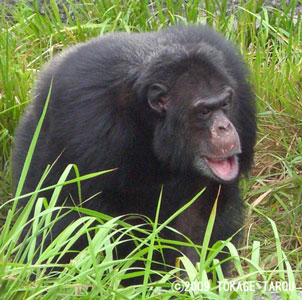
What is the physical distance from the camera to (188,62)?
447cm

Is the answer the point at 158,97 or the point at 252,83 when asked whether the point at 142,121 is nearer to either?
the point at 158,97

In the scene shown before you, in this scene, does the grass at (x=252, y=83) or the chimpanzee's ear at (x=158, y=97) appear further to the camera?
the chimpanzee's ear at (x=158, y=97)

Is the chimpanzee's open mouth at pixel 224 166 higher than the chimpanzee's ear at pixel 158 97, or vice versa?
the chimpanzee's ear at pixel 158 97

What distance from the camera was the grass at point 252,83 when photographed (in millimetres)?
3512

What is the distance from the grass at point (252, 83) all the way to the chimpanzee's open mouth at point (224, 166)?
38cm

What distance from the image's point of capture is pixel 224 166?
445 centimetres

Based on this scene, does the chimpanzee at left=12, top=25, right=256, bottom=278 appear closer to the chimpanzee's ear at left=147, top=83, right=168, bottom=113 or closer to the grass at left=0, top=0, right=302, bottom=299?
the chimpanzee's ear at left=147, top=83, right=168, bottom=113

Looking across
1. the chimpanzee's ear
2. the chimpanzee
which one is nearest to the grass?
the chimpanzee

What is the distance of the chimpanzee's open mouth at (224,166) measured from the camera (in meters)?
4.43

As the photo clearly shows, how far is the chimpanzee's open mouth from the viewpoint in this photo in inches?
174

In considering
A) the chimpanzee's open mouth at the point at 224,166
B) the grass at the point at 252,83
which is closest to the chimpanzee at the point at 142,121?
the chimpanzee's open mouth at the point at 224,166

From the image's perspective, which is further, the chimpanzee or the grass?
the chimpanzee

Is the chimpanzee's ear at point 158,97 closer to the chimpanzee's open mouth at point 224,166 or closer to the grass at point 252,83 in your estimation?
the chimpanzee's open mouth at point 224,166

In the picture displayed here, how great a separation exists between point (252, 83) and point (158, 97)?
0.76 m
